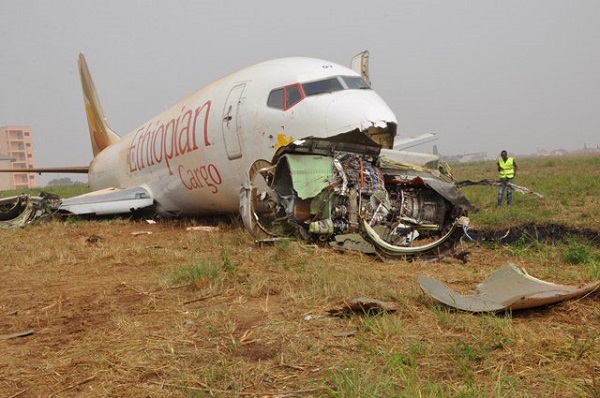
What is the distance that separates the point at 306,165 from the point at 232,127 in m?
2.97

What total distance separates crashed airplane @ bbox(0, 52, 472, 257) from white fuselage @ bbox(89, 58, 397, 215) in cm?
2

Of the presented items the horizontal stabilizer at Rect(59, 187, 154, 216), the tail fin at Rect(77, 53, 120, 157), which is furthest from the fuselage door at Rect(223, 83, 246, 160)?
the tail fin at Rect(77, 53, 120, 157)

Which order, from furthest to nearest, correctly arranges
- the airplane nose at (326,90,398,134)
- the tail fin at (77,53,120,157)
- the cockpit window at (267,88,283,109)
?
the tail fin at (77,53,120,157) → the cockpit window at (267,88,283,109) → the airplane nose at (326,90,398,134)

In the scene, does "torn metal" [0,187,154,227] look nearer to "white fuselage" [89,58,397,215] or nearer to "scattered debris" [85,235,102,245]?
"white fuselage" [89,58,397,215]

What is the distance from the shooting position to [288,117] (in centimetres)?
962

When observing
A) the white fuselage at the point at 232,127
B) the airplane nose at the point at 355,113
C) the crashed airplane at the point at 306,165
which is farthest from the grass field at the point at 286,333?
the white fuselage at the point at 232,127

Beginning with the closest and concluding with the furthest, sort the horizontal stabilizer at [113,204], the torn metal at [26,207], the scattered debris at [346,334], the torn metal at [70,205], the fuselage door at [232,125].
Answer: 1. the scattered debris at [346,334]
2. the fuselage door at [232,125]
3. the torn metal at [26,207]
4. the torn metal at [70,205]
5. the horizontal stabilizer at [113,204]

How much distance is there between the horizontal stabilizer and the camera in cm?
1440

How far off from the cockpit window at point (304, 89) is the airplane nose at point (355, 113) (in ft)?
0.91

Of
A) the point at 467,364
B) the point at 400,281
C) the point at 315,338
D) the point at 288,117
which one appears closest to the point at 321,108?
the point at 288,117

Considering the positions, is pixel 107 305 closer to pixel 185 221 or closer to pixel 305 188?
pixel 305 188

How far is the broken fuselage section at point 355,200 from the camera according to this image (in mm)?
7805

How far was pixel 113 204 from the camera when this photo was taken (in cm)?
1452

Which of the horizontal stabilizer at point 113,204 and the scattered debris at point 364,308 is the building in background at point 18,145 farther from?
the scattered debris at point 364,308
